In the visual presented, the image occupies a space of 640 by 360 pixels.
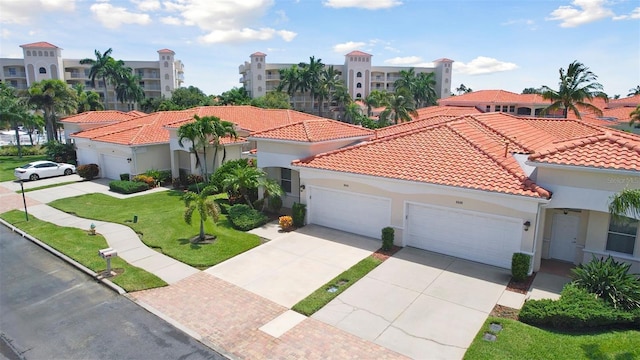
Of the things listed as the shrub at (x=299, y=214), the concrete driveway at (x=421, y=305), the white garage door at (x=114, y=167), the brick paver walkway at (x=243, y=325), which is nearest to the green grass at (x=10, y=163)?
the white garage door at (x=114, y=167)

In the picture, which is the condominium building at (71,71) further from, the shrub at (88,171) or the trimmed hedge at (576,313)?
the trimmed hedge at (576,313)

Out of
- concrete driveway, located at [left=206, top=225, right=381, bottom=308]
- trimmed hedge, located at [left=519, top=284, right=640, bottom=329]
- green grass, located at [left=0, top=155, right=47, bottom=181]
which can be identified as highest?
trimmed hedge, located at [left=519, top=284, right=640, bottom=329]

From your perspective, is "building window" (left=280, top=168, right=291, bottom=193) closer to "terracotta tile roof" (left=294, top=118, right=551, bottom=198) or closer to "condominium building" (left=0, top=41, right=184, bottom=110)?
"terracotta tile roof" (left=294, top=118, right=551, bottom=198)

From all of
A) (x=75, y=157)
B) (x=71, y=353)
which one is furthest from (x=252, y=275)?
(x=75, y=157)

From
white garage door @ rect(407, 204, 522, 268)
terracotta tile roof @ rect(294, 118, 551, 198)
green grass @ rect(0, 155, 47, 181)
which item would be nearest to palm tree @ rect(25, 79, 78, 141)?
green grass @ rect(0, 155, 47, 181)

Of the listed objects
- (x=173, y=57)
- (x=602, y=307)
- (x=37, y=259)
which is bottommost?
(x=37, y=259)

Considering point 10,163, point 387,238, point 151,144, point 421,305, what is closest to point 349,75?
point 10,163

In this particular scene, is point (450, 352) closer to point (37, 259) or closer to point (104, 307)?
point (104, 307)

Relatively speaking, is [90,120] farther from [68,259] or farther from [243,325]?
[243,325]
